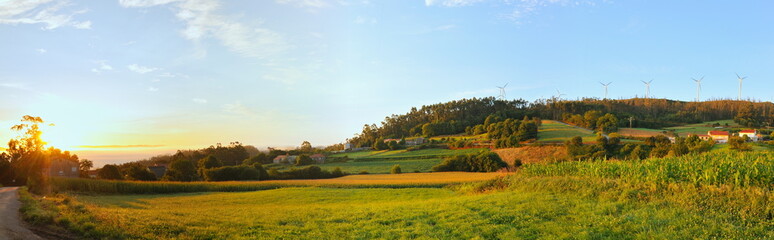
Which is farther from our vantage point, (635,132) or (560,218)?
(635,132)

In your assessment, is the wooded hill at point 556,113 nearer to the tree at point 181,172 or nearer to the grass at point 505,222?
the tree at point 181,172

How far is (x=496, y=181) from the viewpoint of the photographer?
24.9m

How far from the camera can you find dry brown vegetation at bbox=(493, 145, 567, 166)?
6769 centimetres

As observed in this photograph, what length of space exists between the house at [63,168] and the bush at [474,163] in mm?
53210

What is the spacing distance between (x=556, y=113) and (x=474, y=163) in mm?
88343

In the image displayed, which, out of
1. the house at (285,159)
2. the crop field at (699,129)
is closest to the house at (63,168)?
the house at (285,159)

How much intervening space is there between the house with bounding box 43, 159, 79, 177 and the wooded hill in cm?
6380

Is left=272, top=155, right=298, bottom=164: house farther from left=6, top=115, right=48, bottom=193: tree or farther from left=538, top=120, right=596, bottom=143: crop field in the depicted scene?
left=538, top=120, right=596, bottom=143: crop field

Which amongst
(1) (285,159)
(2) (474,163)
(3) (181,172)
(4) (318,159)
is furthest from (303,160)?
(2) (474,163)

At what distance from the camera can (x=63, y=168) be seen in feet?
199

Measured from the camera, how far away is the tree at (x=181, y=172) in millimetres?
47594

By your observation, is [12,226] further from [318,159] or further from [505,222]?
[318,159]

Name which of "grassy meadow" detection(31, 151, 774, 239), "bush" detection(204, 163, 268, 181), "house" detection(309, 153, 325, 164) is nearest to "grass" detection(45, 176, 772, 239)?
"grassy meadow" detection(31, 151, 774, 239)

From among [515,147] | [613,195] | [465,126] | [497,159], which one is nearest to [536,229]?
[613,195]
